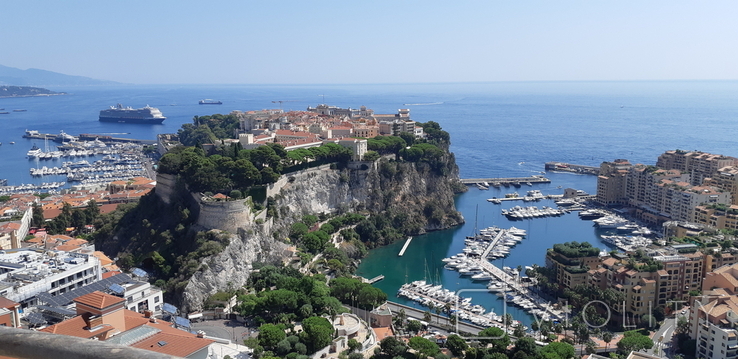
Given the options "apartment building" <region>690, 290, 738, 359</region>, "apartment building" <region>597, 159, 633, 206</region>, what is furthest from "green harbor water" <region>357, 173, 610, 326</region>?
"apartment building" <region>690, 290, 738, 359</region>

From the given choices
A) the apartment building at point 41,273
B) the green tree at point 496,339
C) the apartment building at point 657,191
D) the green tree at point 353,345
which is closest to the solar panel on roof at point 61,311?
the apartment building at point 41,273

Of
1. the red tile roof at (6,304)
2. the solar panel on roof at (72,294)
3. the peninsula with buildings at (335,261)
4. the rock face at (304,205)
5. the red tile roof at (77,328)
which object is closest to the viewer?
the red tile roof at (77,328)

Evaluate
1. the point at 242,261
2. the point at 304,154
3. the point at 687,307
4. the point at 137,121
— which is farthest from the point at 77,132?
the point at 687,307

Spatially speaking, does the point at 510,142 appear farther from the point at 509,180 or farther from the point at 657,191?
the point at 657,191

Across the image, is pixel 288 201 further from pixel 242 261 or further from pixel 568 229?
pixel 568 229

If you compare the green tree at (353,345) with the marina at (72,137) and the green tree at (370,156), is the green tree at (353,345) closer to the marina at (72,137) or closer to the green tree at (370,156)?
the green tree at (370,156)

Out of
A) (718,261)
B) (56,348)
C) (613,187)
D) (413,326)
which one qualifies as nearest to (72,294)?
(413,326)

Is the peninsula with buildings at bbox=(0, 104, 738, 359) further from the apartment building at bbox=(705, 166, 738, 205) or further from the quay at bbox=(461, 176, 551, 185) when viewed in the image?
the quay at bbox=(461, 176, 551, 185)
